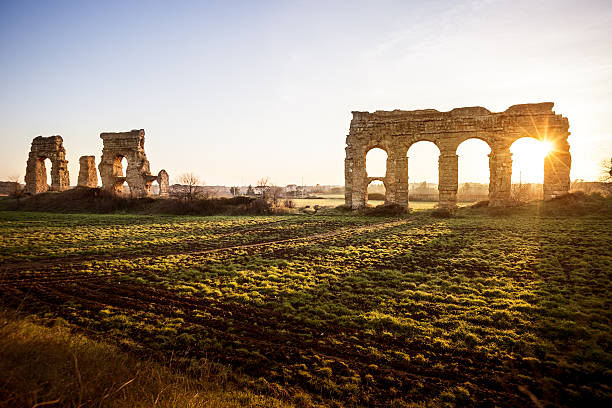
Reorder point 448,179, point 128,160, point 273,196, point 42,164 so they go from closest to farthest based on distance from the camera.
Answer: point 448,179 < point 128,160 < point 273,196 < point 42,164

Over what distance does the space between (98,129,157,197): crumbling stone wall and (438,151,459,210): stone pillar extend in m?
29.6

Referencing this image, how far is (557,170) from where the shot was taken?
2362cm

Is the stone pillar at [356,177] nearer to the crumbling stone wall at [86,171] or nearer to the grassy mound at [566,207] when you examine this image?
the grassy mound at [566,207]

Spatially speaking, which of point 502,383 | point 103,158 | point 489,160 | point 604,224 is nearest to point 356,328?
point 502,383

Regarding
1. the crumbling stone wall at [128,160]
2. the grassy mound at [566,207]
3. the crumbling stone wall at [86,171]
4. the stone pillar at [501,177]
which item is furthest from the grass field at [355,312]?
the crumbling stone wall at [86,171]

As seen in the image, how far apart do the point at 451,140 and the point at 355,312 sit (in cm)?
2363

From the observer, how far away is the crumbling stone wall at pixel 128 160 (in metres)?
32.3

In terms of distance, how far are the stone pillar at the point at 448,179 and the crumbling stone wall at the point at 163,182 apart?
29.3m

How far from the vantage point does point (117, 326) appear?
5641 millimetres

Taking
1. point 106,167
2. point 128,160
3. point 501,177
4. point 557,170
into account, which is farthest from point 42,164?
point 557,170

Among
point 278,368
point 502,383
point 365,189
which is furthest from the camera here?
point 365,189

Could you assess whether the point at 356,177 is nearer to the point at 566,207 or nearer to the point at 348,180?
the point at 348,180

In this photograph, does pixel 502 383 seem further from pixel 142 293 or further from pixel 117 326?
pixel 142 293

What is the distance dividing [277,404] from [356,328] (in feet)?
8.01
